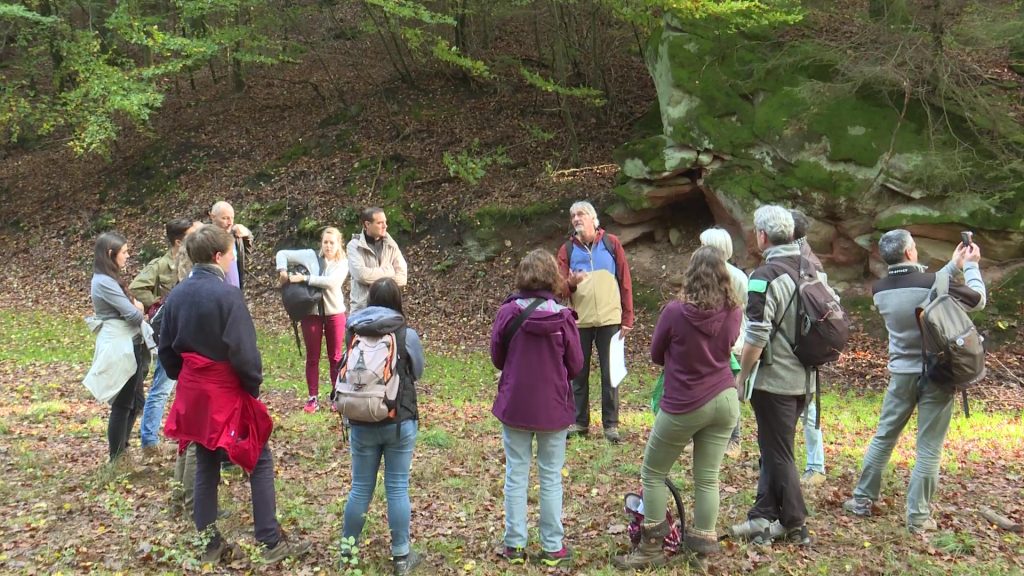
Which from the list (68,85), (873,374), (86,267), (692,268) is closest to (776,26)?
(873,374)

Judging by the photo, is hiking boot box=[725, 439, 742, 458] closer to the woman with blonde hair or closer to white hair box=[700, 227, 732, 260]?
the woman with blonde hair

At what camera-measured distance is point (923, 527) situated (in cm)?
489

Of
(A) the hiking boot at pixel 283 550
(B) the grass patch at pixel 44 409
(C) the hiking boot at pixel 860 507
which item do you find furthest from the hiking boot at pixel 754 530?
(B) the grass patch at pixel 44 409

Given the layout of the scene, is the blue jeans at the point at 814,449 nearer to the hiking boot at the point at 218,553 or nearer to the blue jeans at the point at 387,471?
the blue jeans at the point at 387,471

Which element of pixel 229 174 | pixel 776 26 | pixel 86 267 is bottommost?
pixel 86 267

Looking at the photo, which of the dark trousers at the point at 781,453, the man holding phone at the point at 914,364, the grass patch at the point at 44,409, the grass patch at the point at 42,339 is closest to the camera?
the dark trousers at the point at 781,453

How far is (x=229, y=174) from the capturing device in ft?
59.9

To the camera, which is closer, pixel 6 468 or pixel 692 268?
pixel 692 268

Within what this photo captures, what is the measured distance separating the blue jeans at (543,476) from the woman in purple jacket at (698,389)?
20.3 inches

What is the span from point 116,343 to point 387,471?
2793 millimetres

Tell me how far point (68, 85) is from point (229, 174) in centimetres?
584

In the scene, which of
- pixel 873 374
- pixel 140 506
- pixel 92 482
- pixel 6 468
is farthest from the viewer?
pixel 873 374

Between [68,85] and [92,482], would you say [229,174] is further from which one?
[92,482]

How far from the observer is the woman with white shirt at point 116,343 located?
5738 millimetres
